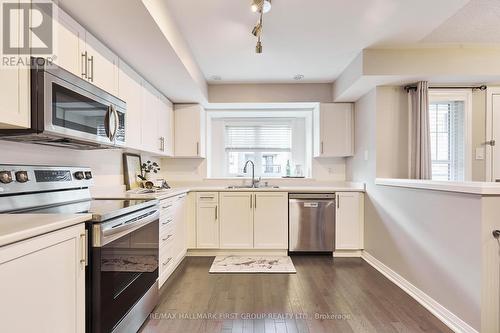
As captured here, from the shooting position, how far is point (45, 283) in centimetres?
103

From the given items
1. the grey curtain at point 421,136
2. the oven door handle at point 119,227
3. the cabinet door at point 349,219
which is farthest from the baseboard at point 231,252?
the grey curtain at point 421,136

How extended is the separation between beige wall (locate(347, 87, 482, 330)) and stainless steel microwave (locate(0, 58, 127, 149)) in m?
2.50

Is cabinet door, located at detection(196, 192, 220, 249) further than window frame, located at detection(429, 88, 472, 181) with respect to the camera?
Yes

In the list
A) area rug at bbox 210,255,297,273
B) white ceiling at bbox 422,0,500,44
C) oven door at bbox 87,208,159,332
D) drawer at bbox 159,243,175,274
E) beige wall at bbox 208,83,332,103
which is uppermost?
white ceiling at bbox 422,0,500,44

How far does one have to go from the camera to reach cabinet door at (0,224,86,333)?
88 cm

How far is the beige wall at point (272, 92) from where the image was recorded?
3785 millimetres

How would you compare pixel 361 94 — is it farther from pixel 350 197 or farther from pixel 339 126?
pixel 350 197

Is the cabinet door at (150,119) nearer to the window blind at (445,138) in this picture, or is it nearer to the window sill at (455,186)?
the window sill at (455,186)

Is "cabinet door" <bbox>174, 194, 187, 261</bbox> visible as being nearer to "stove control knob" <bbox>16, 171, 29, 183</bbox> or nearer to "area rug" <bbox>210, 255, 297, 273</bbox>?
"area rug" <bbox>210, 255, 297, 273</bbox>

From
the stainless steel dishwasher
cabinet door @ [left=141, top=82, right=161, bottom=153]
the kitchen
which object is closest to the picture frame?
the kitchen

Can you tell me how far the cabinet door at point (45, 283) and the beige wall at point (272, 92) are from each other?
292cm

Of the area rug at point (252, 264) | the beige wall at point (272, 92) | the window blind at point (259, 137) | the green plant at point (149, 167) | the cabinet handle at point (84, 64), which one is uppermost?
the beige wall at point (272, 92)

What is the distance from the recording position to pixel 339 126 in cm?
378

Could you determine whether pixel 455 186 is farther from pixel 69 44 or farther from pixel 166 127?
pixel 166 127
